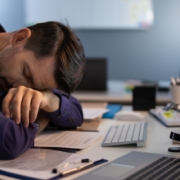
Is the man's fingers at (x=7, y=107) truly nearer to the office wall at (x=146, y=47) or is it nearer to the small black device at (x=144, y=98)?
the small black device at (x=144, y=98)

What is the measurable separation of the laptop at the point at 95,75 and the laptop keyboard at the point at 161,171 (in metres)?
1.77

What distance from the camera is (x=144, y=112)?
180 centimetres

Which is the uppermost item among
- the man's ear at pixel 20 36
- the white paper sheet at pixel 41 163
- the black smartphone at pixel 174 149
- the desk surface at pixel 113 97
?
the man's ear at pixel 20 36

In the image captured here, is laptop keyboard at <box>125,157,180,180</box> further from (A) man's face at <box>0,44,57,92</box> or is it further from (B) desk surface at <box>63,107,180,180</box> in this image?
(A) man's face at <box>0,44,57,92</box>

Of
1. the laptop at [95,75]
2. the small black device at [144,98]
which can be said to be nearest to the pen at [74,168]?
the small black device at [144,98]

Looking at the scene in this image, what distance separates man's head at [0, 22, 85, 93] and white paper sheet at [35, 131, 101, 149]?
157 mm

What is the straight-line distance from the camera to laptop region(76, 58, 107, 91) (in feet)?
8.65

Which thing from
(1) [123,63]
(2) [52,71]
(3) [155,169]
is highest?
(2) [52,71]

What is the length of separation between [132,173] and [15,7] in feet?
11.2

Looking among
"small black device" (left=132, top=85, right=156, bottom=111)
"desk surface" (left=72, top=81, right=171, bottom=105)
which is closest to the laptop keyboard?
"small black device" (left=132, top=85, right=156, bottom=111)

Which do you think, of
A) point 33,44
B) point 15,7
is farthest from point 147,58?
Result: point 33,44

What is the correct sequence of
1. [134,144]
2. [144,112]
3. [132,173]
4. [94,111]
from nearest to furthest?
1. [132,173]
2. [134,144]
3. [94,111]
4. [144,112]

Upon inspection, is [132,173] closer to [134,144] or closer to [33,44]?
[134,144]

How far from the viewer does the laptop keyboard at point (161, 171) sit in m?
0.75
